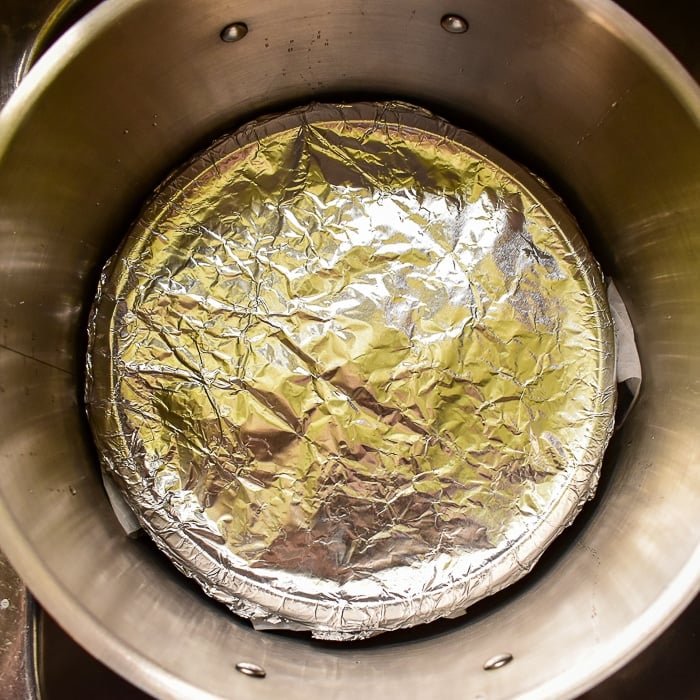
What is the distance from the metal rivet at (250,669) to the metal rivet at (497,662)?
247mm

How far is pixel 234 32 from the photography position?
2.00ft

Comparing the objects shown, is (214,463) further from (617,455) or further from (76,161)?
(617,455)

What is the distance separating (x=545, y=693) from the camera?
0.53 meters

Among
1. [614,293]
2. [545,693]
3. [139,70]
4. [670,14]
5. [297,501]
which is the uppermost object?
[670,14]

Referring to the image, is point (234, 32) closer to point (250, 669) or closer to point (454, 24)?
point (454, 24)

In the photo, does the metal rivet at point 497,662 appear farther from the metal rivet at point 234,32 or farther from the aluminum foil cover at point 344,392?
the metal rivet at point 234,32

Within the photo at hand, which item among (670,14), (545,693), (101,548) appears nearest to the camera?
(545,693)

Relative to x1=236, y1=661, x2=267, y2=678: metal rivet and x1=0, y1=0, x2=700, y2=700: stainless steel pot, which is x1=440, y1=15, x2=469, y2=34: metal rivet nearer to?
x1=0, y1=0, x2=700, y2=700: stainless steel pot

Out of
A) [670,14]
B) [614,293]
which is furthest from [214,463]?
[670,14]

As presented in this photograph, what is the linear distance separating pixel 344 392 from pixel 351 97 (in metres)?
0.41

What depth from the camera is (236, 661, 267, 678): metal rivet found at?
0.60 m

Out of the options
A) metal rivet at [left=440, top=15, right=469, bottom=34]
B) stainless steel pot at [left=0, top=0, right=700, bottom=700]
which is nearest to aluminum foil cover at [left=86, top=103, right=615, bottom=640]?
stainless steel pot at [left=0, top=0, right=700, bottom=700]

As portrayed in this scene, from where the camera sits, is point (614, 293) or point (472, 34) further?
point (614, 293)

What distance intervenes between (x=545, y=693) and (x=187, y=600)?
0.42 m
